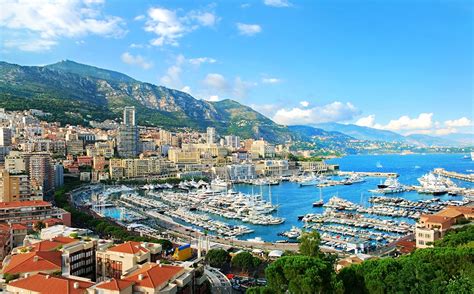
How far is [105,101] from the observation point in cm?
11169

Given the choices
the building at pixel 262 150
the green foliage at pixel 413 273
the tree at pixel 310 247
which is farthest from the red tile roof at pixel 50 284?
the building at pixel 262 150

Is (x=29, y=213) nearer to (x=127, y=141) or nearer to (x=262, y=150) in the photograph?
(x=127, y=141)

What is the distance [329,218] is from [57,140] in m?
43.4

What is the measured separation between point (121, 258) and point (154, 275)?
2398mm

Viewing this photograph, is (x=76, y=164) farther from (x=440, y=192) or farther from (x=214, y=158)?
(x=440, y=192)

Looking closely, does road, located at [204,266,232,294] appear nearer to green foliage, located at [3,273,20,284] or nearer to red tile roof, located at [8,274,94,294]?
red tile roof, located at [8,274,94,294]

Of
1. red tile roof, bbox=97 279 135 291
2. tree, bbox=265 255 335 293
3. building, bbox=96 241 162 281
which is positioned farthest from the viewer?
building, bbox=96 241 162 281

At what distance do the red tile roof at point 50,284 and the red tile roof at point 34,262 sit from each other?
3.62 ft

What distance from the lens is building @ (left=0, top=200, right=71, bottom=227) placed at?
68.8ft

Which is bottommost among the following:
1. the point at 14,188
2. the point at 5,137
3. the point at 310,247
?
the point at 310,247

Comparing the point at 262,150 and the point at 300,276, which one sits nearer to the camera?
the point at 300,276

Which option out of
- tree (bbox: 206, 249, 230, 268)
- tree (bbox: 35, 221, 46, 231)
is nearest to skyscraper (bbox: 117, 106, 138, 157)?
tree (bbox: 35, 221, 46, 231)

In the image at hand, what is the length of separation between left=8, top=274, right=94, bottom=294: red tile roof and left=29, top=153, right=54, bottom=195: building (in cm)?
2812

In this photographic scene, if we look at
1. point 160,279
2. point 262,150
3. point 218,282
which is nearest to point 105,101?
point 262,150
